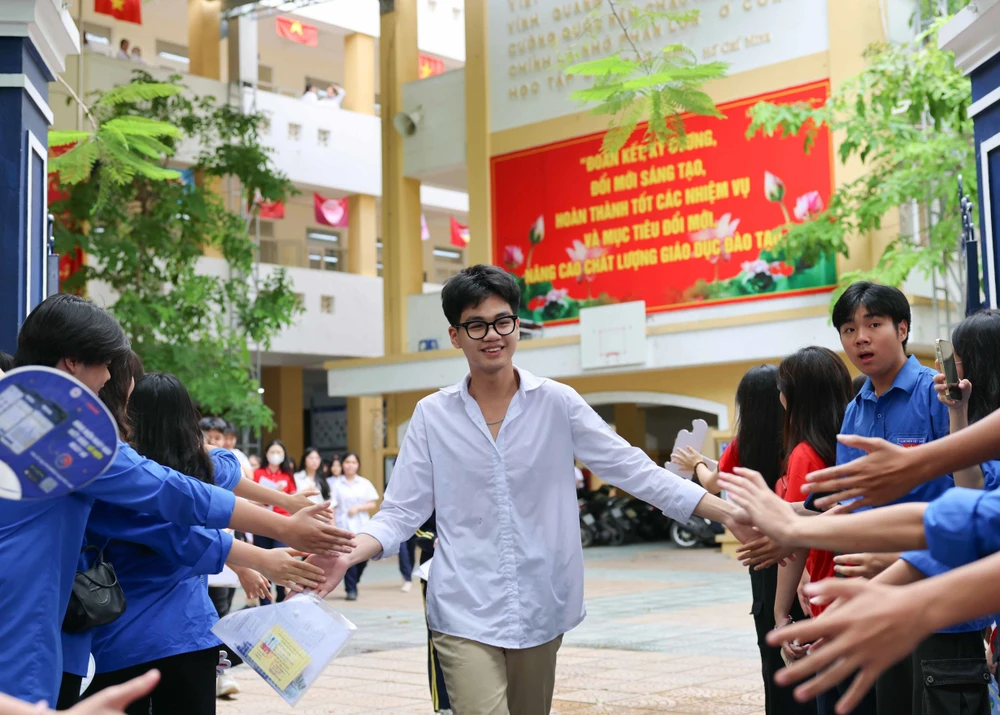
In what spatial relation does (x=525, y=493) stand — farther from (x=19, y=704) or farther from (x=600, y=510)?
(x=600, y=510)

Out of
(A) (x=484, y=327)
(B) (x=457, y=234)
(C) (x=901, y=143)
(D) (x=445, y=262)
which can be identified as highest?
(B) (x=457, y=234)

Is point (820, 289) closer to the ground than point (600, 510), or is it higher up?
→ higher up

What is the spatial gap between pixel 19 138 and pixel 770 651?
4.32 meters

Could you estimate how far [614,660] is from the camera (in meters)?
8.40

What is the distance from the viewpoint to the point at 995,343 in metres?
3.42

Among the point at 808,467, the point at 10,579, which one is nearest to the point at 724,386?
the point at 808,467

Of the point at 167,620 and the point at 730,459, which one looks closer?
the point at 167,620

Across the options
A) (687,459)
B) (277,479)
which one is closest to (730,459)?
(687,459)

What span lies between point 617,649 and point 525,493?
18.0 ft

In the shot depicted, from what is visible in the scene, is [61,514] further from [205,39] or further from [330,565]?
[205,39]

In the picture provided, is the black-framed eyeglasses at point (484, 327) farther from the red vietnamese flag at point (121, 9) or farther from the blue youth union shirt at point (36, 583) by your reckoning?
the red vietnamese flag at point (121, 9)

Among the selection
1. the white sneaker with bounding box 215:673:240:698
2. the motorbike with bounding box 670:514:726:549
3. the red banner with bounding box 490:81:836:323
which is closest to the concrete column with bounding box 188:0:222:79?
the red banner with bounding box 490:81:836:323

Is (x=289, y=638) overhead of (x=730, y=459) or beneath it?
beneath

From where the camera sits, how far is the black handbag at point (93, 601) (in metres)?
3.14
